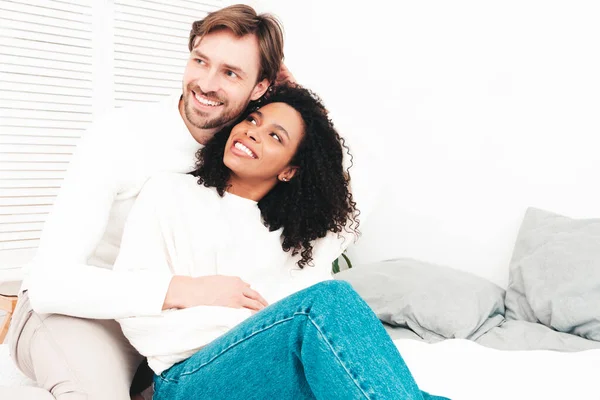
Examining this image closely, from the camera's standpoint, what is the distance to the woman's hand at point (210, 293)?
46.8 inches

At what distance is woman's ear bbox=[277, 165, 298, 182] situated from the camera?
1595 mm

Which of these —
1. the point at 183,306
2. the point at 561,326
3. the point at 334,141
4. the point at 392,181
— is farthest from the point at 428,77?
the point at 183,306

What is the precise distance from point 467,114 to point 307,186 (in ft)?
3.16

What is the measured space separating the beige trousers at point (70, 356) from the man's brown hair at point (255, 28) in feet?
2.65

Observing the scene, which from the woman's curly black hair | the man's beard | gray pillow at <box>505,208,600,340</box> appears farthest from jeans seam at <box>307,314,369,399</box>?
gray pillow at <box>505,208,600,340</box>

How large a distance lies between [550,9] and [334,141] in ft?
3.40

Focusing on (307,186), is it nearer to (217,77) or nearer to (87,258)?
(217,77)

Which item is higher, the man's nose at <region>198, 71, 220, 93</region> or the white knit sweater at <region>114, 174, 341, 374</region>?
the man's nose at <region>198, 71, 220, 93</region>

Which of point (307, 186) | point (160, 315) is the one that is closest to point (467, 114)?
point (307, 186)

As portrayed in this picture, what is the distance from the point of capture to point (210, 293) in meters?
1.21

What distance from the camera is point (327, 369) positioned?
95 cm

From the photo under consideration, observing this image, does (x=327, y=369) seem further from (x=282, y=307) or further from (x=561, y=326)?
(x=561, y=326)

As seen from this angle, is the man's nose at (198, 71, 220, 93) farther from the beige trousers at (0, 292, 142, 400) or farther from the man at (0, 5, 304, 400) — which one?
the beige trousers at (0, 292, 142, 400)

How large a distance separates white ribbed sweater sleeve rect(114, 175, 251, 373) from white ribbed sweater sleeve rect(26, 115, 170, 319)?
0.11 ft
